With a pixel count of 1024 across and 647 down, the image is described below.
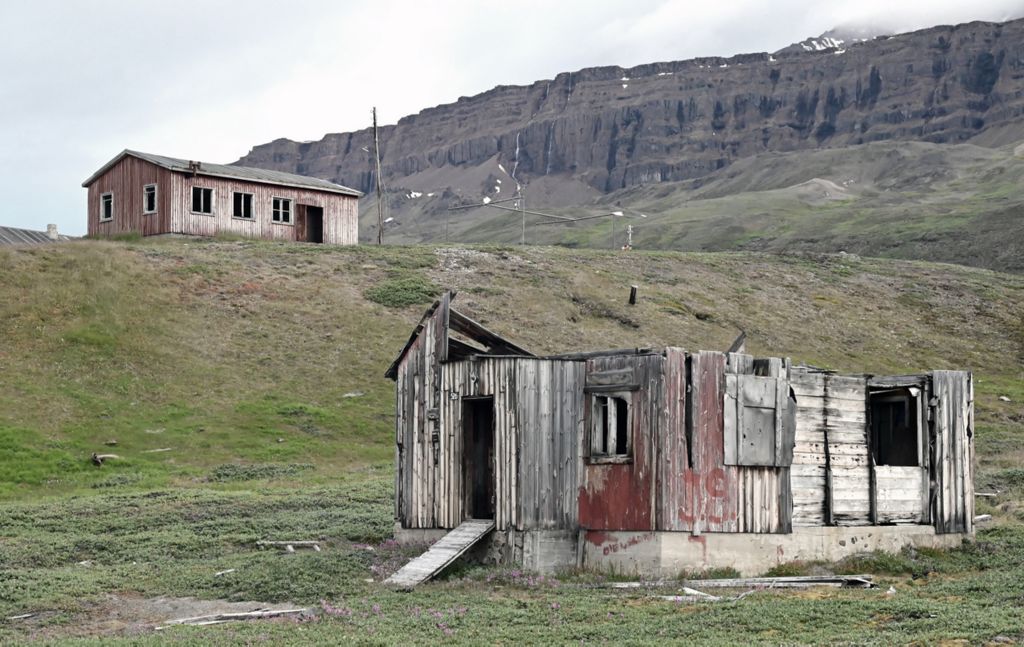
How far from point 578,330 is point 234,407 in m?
17.4

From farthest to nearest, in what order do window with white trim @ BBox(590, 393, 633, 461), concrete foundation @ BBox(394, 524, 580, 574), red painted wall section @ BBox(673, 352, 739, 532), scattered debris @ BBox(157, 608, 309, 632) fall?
window with white trim @ BBox(590, 393, 633, 461)
concrete foundation @ BBox(394, 524, 580, 574)
red painted wall section @ BBox(673, 352, 739, 532)
scattered debris @ BBox(157, 608, 309, 632)

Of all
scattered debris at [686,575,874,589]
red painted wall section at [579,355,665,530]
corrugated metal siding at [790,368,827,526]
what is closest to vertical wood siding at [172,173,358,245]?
red painted wall section at [579,355,665,530]

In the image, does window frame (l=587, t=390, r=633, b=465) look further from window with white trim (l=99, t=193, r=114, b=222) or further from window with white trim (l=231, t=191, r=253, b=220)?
window with white trim (l=99, t=193, r=114, b=222)

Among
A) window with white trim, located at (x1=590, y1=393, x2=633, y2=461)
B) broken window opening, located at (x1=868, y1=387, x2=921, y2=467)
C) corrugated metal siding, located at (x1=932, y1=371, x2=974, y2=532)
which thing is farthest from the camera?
broken window opening, located at (x1=868, y1=387, x2=921, y2=467)

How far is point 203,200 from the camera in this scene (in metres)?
61.4

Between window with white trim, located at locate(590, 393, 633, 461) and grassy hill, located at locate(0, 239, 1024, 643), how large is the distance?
3.09 meters

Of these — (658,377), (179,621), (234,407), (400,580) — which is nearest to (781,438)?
(658,377)

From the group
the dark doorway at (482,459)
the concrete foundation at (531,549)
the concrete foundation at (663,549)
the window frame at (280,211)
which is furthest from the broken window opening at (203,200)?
the concrete foundation at (531,549)

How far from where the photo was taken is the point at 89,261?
169 feet

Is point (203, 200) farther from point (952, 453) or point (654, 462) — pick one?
point (952, 453)

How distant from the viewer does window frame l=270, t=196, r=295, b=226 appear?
210ft

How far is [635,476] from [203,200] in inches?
1745

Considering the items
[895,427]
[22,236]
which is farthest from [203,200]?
[895,427]

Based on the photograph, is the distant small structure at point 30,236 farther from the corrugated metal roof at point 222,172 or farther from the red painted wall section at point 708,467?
the red painted wall section at point 708,467
